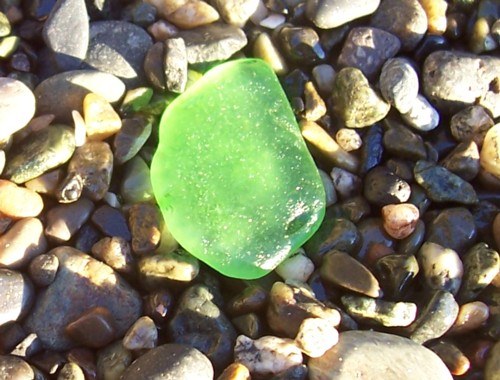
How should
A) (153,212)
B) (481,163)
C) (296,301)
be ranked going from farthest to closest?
(481,163) → (153,212) → (296,301)

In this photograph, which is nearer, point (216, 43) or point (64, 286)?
point (64, 286)

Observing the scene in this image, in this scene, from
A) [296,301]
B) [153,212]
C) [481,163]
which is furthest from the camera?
[481,163]

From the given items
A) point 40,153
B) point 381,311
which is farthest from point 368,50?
point 40,153

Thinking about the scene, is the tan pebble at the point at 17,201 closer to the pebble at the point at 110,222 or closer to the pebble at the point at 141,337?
the pebble at the point at 110,222

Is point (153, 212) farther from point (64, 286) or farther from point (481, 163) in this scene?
point (481, 163)

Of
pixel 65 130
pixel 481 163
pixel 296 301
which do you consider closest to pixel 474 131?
pixel 481 163

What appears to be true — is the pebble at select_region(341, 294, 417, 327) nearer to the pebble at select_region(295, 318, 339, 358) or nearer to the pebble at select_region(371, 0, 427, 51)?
the pebble at select_region(295, 318, 339, 358)

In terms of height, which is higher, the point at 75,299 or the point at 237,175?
the point at 237,175

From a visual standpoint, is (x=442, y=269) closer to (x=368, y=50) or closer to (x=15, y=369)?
(x=368, y=50)
